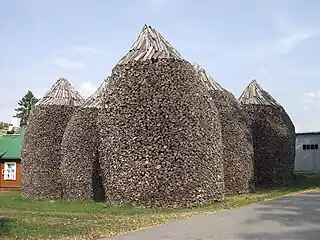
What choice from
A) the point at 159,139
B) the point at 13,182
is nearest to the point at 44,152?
the point at 159,139

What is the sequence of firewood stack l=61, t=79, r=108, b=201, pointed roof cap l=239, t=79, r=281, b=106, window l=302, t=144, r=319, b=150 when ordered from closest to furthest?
firewood stack l=61, t=79, r=108, b=201
pointed roof cap l=239, t=79, r=281, b=106
window l=302, t=144, r=319, b=150

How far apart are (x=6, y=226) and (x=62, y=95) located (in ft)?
43.5

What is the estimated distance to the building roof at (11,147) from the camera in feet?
126

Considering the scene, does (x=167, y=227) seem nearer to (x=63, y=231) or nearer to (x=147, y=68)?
(x=63, y=231)

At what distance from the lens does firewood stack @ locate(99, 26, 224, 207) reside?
60.8ft

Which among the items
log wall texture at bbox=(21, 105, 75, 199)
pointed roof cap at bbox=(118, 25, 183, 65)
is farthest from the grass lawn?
pointed roof cap at bbox=(118, 25, 183, 65)

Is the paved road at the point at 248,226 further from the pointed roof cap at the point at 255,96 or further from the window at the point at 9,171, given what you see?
the window at the point at 9,171

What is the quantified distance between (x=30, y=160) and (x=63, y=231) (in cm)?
1318

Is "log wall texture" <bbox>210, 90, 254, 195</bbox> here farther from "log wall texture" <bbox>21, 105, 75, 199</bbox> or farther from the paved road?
"log wall texture" <bbox>21, 105, 75, 199</bbox>

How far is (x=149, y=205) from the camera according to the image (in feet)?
60.8

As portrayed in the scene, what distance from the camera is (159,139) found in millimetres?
18609

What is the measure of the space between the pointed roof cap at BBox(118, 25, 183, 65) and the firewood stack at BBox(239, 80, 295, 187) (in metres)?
9.32

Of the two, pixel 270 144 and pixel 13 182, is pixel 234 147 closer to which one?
pixel 270 144

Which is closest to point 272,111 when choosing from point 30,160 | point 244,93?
point 244,93
